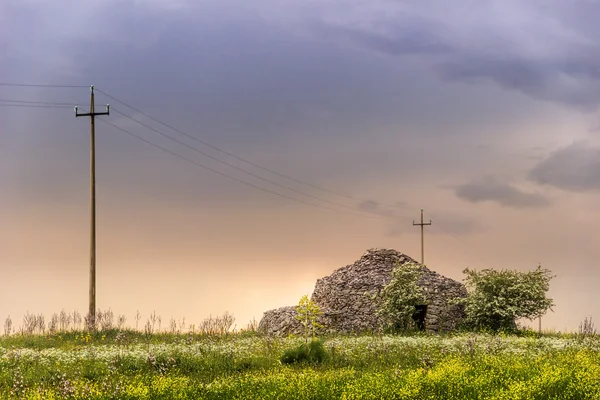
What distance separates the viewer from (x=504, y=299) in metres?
29.1

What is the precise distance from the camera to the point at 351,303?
1222 inches

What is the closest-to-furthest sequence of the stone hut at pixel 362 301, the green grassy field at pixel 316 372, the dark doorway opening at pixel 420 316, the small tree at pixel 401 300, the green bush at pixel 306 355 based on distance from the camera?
the green grassy field at pixel 316 372, the green bush at pixel 306 355, the small tree at pixel 401 300, the dark doorway opening at pixel 420 316, the stone hut at pixel 362 301

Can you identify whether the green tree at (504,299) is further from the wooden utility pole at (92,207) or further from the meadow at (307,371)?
the wooden utility pole at (92,207)

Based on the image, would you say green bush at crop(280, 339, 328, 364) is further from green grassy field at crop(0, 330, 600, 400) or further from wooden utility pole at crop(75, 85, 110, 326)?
wooden utility pole at crop(75, 85, 110, 326)

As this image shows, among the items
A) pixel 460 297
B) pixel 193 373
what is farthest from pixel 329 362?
pixel 460 297

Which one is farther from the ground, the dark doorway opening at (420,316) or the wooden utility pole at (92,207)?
the wooden utility pole at (92,207)

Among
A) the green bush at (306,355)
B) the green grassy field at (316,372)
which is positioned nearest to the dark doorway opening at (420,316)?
the green grassy field at (316,372)

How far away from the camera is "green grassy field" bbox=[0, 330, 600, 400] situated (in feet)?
39.5

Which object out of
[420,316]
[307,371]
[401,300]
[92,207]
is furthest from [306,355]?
[92,207]

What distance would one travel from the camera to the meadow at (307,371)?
1206cm

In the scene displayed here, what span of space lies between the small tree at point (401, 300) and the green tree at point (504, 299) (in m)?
2.48

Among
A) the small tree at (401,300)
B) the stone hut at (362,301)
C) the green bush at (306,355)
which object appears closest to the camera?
the green bush at (306,355)

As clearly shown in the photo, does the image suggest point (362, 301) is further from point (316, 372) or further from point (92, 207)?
point (316, 372)

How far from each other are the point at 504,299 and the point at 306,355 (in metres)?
14.8
